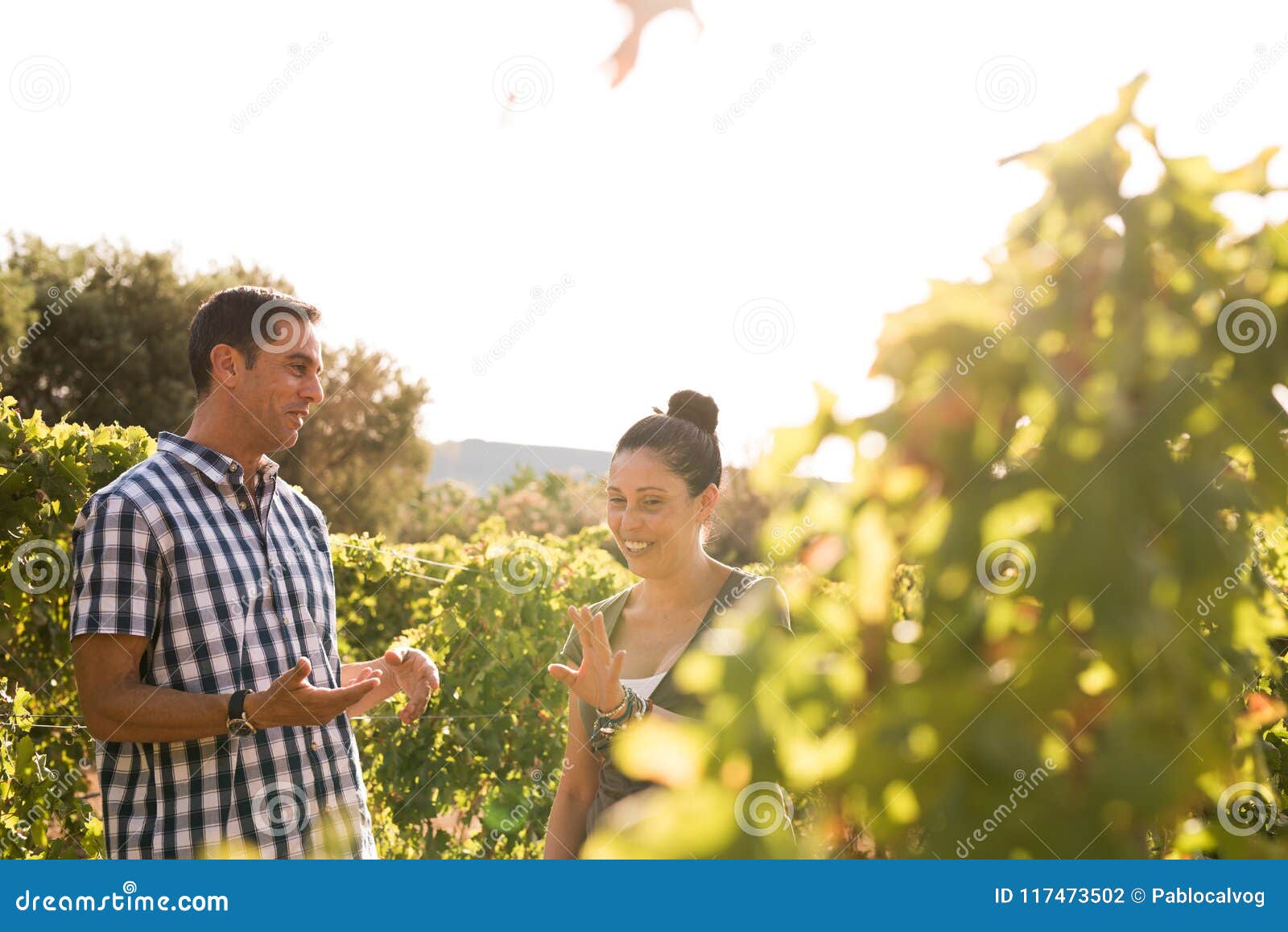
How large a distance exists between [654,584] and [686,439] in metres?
0.39

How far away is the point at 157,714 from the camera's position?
2217 mm

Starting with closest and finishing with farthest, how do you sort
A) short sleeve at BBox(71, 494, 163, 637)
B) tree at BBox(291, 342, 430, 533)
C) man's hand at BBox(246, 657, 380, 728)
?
1. man's hand at BBox(246, 657, 380, 728)
2. short sleeve at BBox(71, 494, 163, 637)
3. tree at BBox(291, 342, 430, 533)

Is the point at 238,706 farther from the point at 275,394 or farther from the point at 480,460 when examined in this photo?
the point at 480,460

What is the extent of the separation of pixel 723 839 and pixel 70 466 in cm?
402

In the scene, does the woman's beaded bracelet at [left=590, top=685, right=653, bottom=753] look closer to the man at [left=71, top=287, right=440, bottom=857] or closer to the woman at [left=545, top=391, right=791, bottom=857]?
the woman at [left=545, top=391, right=791, bottom=857]

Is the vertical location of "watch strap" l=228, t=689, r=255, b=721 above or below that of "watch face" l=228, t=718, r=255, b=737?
above

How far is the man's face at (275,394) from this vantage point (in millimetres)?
2672

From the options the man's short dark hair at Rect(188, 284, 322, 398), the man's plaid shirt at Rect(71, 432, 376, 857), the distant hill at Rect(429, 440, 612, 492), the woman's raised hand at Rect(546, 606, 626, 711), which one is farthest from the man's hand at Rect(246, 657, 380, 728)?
the distant hill at Rect(429, 440, 612, 492)

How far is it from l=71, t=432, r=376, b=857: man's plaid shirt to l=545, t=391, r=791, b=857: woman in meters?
0.59

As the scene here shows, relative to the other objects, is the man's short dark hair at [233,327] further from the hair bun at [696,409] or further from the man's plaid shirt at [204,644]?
the hair bun at [696,409]

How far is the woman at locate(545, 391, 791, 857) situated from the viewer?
94.9 inches

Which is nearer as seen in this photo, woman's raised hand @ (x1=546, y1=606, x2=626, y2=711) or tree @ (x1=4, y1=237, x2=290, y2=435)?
woman's raised hand @ (x1=546, y1=606, x2=626, y2=711)

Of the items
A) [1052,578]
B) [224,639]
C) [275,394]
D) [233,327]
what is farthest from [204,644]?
[1052,578]

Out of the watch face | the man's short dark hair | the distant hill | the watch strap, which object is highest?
the distant hill
